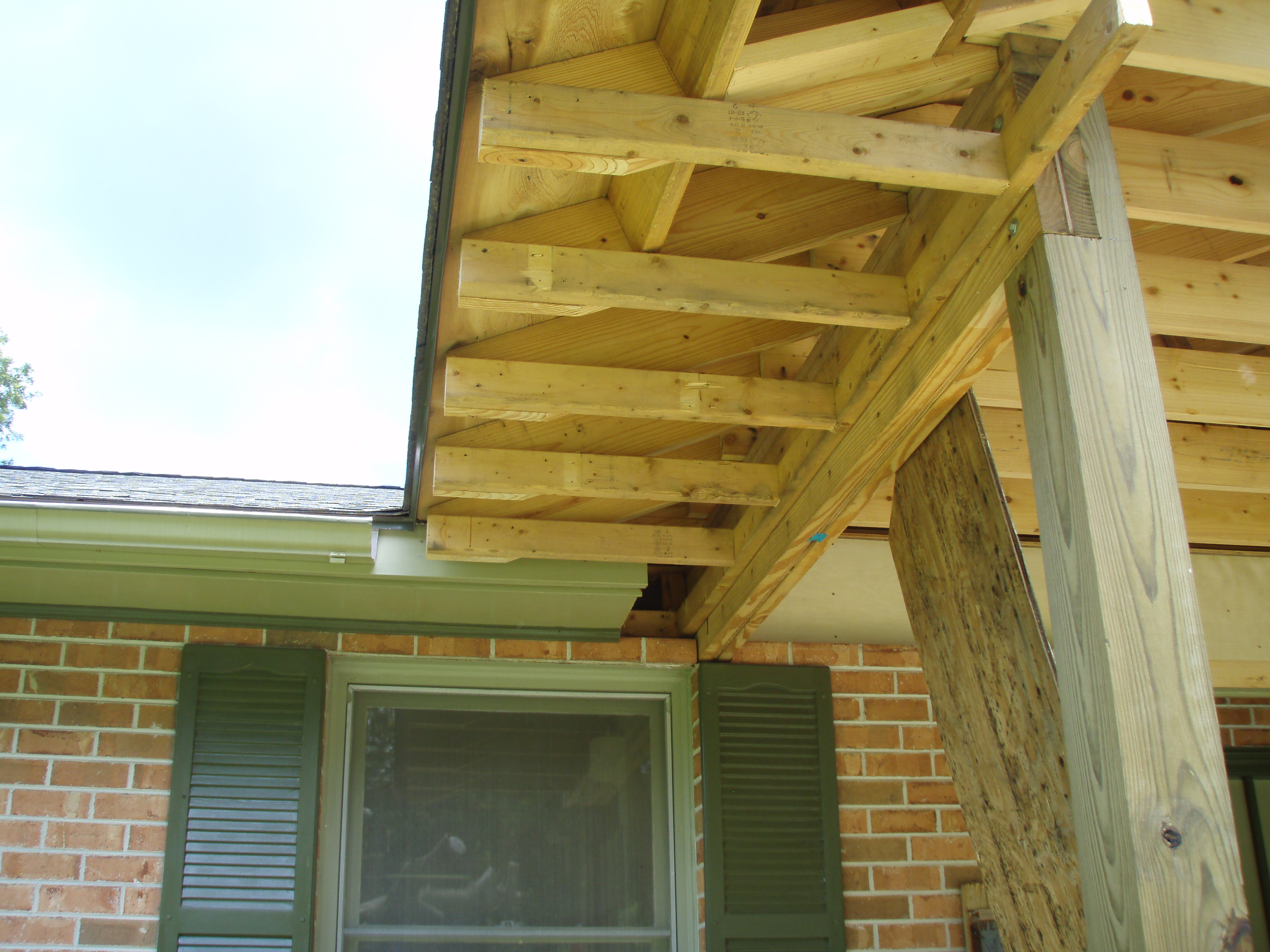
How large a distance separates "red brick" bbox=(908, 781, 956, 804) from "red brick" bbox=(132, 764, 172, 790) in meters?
2.46

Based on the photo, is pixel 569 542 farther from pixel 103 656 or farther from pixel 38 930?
pixel 38 930

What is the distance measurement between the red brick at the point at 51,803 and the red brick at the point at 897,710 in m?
2.59

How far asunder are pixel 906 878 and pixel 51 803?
2775 mm

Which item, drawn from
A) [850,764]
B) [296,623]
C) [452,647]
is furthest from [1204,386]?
[296,623]

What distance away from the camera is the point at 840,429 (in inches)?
98.3

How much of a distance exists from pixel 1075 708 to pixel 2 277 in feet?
139

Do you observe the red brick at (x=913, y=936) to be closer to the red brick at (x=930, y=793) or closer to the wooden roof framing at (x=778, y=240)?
the red brick at (x=930, y=793)

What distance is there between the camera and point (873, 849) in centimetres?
373

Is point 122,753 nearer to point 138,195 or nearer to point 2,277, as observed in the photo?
point 2,277

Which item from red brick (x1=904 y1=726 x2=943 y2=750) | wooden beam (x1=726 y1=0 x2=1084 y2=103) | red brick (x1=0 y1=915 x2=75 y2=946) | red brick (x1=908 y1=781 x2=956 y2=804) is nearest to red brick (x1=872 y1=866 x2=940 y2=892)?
red brick (x1=908 y1=781 x2=956 y2=804)

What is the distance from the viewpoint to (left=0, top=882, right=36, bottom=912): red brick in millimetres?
3281

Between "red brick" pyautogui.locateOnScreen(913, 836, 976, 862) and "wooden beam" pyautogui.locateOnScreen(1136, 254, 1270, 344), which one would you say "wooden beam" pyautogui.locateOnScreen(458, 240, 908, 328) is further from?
"red brick" pyautogui.locateOnScreen(913, 836, 976, 862)

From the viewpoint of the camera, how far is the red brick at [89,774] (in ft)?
11.2

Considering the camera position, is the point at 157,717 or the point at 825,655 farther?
the point at 825,655
